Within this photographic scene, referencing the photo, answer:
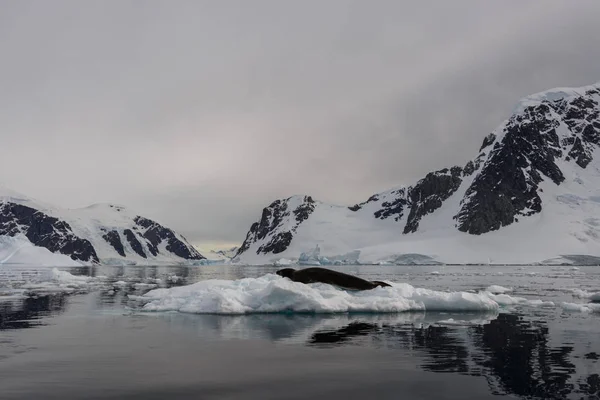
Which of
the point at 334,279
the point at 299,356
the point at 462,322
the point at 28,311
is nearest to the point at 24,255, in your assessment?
the point at 28,311

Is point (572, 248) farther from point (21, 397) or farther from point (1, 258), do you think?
point (21, 397)

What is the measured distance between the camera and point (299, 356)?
15.7 metres

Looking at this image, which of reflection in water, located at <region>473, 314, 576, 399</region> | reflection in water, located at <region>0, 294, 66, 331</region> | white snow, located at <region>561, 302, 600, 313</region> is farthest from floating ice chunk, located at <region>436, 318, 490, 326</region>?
reflection in water, located at <region>0, 294, 66, 331</region>

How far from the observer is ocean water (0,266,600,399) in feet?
38.1

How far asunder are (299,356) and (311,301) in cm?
1159

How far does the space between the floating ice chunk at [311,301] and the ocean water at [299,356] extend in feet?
1.71

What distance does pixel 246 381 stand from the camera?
1251 centimetres

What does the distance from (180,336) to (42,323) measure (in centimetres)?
818

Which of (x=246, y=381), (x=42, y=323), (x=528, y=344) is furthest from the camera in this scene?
(x=42, y=323)

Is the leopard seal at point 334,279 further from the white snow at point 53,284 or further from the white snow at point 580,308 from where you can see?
the white snow at point 53,284

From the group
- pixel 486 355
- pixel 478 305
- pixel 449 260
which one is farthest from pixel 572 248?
pixel 486 355

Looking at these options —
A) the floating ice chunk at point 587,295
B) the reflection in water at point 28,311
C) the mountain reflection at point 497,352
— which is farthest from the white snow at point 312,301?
the floating ice chunk at point 587,295

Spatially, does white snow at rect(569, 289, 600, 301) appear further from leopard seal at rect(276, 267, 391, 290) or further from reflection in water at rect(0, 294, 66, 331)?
reflection in water at rect(0, 294, 66, 331)

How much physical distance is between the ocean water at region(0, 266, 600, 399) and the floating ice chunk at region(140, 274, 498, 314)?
52 cm
